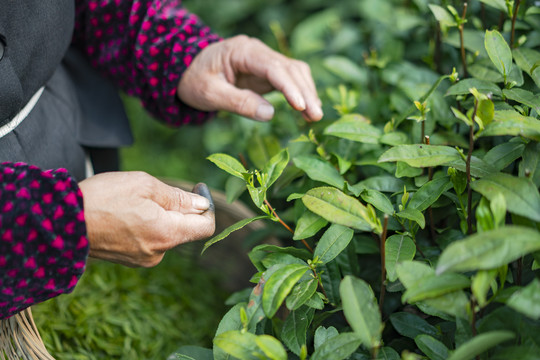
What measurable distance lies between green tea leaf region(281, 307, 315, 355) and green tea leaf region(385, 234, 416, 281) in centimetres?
14

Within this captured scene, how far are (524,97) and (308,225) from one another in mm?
372

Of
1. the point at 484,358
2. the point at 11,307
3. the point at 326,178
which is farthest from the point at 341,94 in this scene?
Answer: the point at 11,307

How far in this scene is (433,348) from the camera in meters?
0.63

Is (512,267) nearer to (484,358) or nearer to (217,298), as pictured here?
(484,358)

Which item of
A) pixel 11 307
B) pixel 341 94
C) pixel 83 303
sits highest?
pixel 341 94

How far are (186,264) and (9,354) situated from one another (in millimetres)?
628

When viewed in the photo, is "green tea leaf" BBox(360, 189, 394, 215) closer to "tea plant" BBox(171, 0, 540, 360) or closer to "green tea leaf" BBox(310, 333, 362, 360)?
"tea plant" BBox(171, 0, 540, 360)

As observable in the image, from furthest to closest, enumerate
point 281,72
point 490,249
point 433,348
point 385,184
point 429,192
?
point 281,72, point 385,184, point 429,192, point 433,348, point 490,249

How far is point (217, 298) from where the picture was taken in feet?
4.31

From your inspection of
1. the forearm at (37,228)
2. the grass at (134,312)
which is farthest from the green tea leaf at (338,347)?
the grass at (134,312)

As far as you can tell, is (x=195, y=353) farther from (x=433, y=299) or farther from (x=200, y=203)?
(x=433, y=299)

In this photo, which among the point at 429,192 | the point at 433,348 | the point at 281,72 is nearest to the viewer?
the point at 433,348

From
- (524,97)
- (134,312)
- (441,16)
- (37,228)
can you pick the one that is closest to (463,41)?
(441,16)

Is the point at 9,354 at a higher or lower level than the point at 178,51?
lower
